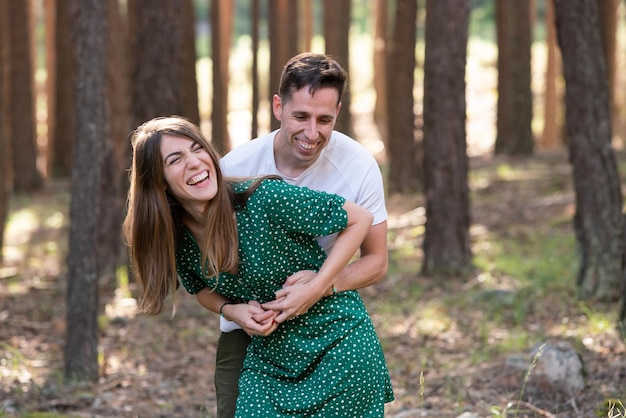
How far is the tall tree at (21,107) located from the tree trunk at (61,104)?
0.64 m

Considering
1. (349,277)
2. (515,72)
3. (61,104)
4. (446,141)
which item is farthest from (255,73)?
(349,277)

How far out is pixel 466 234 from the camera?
1023 cm

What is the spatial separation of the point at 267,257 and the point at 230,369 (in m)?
0.75

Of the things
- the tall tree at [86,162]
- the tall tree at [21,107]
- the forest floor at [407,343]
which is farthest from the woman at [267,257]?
the tall tree at [21,107]

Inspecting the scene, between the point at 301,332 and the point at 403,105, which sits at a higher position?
the point at 301,332

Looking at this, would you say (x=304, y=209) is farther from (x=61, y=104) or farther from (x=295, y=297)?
(x=61, y=104)

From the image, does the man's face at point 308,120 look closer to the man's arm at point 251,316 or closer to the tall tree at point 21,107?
the man's arm at point 251,316

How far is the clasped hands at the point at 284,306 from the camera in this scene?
144 inches

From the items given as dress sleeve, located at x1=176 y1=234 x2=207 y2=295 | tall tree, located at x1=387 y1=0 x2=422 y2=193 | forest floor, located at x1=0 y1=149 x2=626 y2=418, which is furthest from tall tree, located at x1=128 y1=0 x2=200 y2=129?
dress sleeve, located at x1=176 y1=234 x2=207 y2=295

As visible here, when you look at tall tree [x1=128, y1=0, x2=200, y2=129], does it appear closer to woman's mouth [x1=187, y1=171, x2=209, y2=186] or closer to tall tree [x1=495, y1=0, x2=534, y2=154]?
woman's mouth [x1=187, y1=171, x2=209, y2=186]

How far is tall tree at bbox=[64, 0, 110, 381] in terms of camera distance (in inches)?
283

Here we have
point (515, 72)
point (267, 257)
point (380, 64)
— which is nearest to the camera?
point (267, 257)

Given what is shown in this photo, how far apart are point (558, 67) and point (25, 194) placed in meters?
16.3

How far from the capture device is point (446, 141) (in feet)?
33.0
